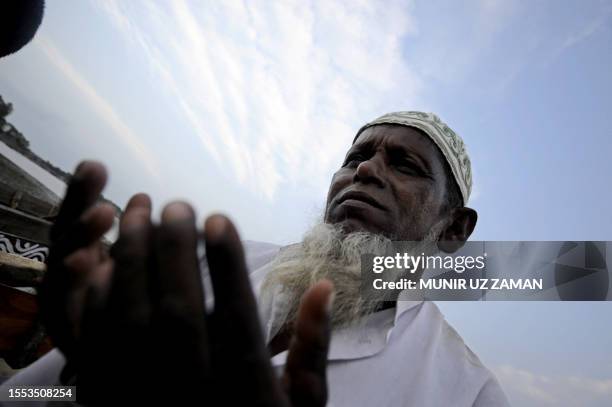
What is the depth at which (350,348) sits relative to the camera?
157 cm

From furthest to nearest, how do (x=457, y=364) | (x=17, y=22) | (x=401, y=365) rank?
(x=457, y=364)
(x=401, y=365)
(x=17, y=22)

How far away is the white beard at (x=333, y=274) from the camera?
1.70 meters

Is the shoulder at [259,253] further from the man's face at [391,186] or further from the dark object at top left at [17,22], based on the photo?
the dark object at top left at [17,22]

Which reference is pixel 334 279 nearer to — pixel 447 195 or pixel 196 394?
pixel 447 195

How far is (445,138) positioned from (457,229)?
64 centimetres

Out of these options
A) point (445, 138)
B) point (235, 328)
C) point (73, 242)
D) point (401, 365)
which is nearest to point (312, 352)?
point (235, 328)

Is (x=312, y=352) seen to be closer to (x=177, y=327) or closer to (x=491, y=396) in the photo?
(x=177, y=327)

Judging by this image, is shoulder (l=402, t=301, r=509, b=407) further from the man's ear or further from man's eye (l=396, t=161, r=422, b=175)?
man's eye (l=396, t=161, r=422, b=175)

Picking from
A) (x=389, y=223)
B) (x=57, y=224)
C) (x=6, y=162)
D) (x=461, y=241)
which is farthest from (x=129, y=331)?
(x=6, y=162)

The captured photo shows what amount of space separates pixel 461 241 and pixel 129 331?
239 centimetres

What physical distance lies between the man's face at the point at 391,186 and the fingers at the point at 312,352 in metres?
1.41

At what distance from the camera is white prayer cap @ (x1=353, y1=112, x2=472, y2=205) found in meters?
2.29

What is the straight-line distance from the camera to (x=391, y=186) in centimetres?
204

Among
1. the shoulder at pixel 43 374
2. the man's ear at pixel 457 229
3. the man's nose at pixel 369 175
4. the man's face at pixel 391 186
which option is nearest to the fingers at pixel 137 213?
the shoulder at pixel 43 374
